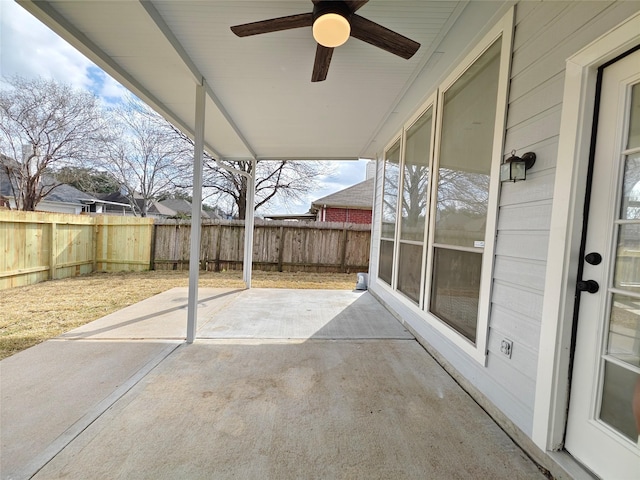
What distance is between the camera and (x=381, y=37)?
1.98 m

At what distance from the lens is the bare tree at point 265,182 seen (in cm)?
1210

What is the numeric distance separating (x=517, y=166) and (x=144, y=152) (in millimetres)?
13583

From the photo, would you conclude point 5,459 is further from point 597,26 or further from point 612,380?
point 597,26

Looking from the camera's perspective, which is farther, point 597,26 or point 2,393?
point 2,393

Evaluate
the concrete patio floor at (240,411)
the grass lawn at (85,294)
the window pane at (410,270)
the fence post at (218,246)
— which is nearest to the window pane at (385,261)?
the window pane at (410,270)

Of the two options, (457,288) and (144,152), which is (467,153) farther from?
(144,152)

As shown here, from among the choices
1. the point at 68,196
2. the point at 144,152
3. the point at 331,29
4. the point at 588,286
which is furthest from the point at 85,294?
the point at 68,196

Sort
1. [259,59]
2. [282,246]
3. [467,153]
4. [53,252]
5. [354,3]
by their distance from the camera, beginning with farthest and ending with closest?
[282,246] → [53,252] → [259,59] → [467,153] → [354,3]

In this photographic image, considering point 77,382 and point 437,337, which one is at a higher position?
point 437,337

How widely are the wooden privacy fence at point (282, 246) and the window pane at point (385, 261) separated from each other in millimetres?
2932

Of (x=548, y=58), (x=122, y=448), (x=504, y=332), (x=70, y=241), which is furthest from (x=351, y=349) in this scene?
(x=70, y=241)

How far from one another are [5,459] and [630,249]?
3.20 m

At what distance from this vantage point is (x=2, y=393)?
6.66 feet

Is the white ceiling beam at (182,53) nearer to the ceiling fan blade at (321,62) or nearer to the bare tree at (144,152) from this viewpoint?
the ceiling fan blade at (321,62)
